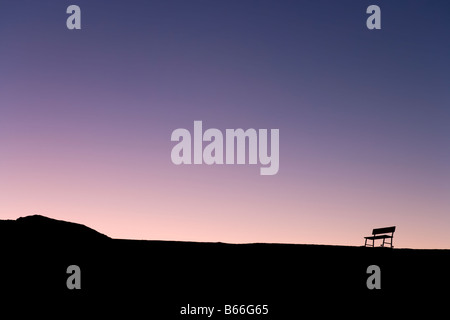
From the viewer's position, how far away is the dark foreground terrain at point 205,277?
21.3ft

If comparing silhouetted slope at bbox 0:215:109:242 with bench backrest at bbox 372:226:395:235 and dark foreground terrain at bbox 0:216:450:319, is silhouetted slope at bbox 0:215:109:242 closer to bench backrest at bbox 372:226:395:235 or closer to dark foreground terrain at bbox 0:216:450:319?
dark foreground terrain at bbox 0:216:450:319

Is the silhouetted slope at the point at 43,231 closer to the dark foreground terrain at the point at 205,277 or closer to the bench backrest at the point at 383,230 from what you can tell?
the dark foreground terrain at the point at 205,277

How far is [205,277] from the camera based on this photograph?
6973 mm

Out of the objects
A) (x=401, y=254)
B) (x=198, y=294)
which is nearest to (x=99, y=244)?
(x=198, y=294)

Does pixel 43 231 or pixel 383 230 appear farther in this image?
pixel 383 230

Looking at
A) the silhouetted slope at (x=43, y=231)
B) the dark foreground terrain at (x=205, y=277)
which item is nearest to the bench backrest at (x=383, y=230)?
the dark foreground terrain at (x=205, y=277)

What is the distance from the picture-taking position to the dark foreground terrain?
650 centimetres

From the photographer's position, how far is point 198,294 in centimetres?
689

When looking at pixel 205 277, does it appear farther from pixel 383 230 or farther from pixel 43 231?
pixel 383 230

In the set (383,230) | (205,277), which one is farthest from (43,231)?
(383,230)
